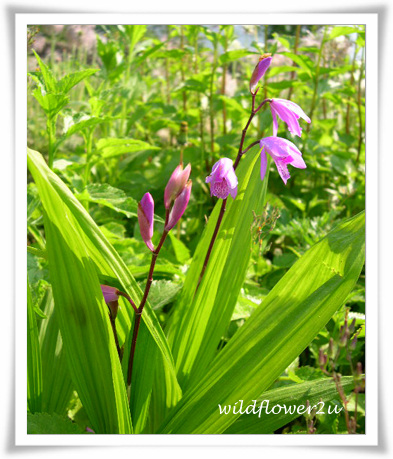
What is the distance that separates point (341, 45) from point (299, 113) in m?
1.61

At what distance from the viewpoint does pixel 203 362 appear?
1179mm

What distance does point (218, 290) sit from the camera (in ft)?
3.82

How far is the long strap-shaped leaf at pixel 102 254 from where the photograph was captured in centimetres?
93

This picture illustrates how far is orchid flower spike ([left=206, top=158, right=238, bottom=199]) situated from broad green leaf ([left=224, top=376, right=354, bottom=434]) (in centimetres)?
43

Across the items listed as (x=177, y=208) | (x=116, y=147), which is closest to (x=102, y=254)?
(x=177, y=208)

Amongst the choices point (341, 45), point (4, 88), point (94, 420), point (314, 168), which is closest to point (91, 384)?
point (94, 420)

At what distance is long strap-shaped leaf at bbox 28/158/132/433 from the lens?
95cm

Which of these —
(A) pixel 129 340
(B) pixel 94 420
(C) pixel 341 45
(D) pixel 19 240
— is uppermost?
(C) pixel 341 45

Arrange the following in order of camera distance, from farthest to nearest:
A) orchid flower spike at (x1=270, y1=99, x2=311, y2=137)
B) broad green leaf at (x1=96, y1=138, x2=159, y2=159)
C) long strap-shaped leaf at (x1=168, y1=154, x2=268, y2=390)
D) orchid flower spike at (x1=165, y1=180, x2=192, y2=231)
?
broad green leaf at (x1=96, y1=138, x2=159, y2=159), long strap-shaped leaf at (x1=168, y1=154, x2=268, y2=390), orchid flower spike at (x1=270, y1=99, x2=311, y2=137), orchid flower spike at (x1=165, y1=180, x2=192, y2=231)

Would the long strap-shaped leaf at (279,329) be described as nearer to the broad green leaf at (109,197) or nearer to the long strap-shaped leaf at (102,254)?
the long strap-shaped leaf at (102,254)

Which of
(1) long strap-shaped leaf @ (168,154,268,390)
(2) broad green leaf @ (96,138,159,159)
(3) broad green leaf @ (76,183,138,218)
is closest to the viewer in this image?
(1) long strap-shaped leaf @ (168,154,268,390)

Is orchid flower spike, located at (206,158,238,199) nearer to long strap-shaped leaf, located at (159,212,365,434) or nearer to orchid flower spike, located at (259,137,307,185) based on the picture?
orchid flower spike, located at (259,137,307,185)

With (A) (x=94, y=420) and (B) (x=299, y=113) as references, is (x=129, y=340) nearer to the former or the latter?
(A) (x=94, y=420)

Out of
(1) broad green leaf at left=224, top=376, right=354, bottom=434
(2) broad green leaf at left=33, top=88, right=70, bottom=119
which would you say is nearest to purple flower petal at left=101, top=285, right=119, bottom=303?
(1) broad green leaf at left=224, top=376, right=354, bottom=434
